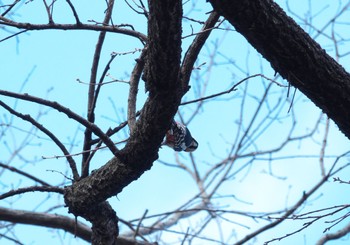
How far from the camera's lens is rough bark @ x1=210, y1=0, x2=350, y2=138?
1961 millimetres

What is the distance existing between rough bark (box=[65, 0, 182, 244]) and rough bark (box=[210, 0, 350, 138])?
8.3 inches

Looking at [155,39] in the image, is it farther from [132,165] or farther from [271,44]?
[132,165]

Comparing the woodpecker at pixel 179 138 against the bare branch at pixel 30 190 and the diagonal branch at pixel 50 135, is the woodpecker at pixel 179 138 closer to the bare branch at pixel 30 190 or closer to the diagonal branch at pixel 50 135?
the diagonal branch at pixel 50 135

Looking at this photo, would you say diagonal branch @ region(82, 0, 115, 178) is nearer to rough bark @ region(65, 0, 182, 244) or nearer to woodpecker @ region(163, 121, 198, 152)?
rough bark @ region(65, 0, 182, 244)

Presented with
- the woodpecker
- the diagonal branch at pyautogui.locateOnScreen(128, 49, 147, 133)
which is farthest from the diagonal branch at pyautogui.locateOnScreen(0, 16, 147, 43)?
the woodpecker

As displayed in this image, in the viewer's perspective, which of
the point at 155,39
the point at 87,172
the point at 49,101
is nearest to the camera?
the point at 155,39

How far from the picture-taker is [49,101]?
2201 millimetres

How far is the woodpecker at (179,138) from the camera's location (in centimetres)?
240

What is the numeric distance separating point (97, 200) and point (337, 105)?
1.12 metres

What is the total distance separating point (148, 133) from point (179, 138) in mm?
273

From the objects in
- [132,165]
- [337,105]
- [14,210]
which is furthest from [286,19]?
[14,210]

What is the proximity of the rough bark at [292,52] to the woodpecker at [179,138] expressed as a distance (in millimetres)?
518

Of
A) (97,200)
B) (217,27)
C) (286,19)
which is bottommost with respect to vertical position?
(97,200)

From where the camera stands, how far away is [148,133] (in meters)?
2.20
